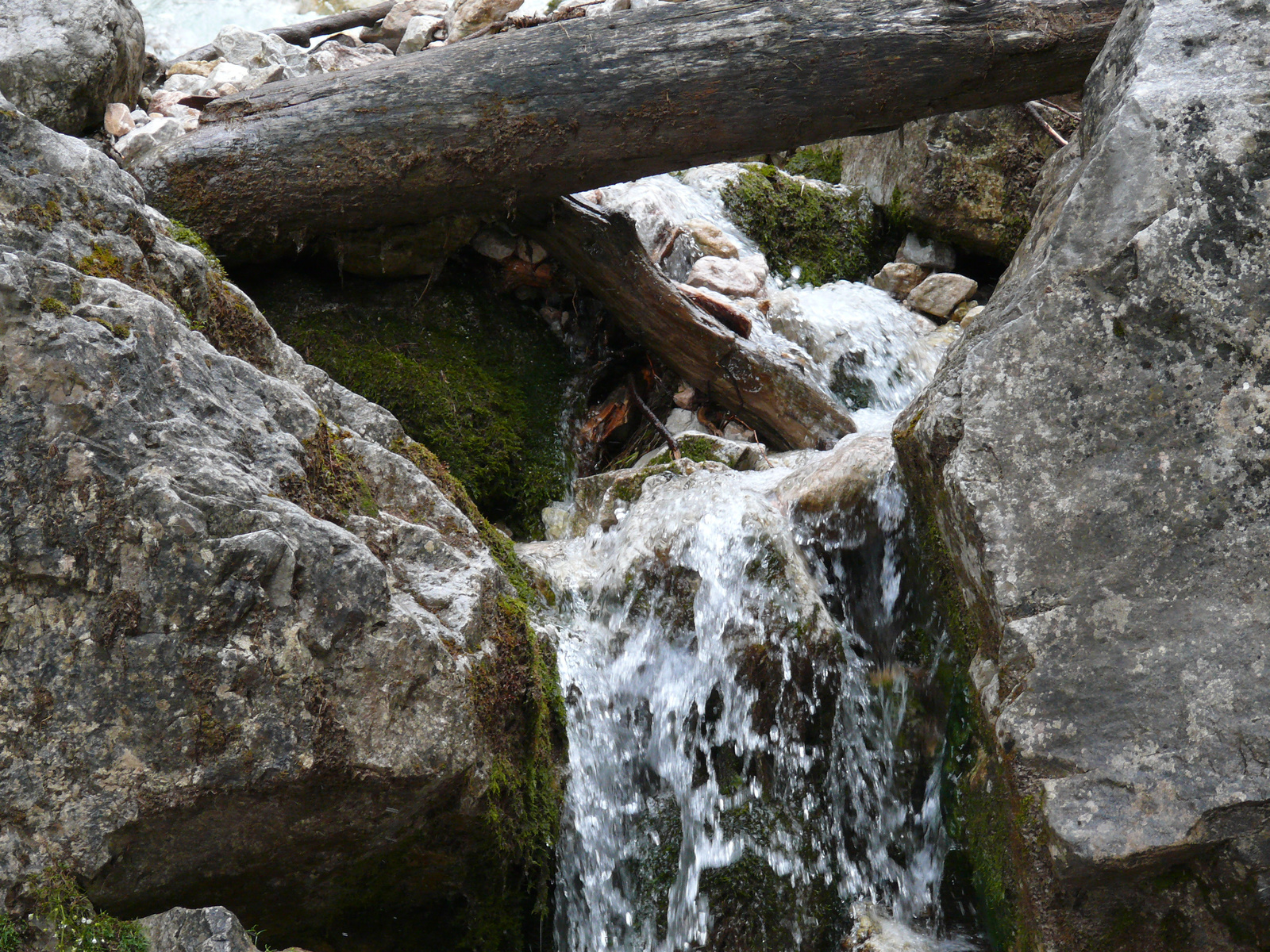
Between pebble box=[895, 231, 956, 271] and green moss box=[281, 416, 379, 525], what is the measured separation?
5.30 metres

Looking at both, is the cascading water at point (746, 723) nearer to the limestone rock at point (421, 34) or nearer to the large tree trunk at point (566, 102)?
the large tree trunk at point (566, 102)

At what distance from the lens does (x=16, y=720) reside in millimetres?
1978

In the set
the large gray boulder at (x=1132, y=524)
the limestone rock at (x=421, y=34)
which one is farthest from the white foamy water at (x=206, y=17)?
the large gray boulder at (x=1132, y=524)

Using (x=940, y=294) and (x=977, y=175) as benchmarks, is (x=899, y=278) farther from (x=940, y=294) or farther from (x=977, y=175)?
(x=977, y=175)

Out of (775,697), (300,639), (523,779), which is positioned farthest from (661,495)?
(300,639)

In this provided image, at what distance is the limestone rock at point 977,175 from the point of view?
22.7 ft

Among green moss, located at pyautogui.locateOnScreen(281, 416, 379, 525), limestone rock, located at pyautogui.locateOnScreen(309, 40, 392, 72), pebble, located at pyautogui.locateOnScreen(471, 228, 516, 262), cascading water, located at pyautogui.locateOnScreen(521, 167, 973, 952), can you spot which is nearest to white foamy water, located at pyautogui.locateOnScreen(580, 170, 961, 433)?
pebble, located at pyautogui.locateOnScreen(471, 228, 516, 262)

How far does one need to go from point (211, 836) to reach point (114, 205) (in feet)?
6.04

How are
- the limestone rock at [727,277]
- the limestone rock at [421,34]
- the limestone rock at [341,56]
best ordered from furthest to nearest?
the limestone rock at [421,34], the limestone rock at [341,56], the limestone rock at [727,277]

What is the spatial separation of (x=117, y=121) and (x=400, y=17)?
5.45 m

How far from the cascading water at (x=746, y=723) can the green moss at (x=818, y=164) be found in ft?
15.0

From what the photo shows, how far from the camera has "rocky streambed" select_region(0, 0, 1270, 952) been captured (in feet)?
6.80

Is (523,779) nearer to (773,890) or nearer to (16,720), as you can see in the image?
(773,890)

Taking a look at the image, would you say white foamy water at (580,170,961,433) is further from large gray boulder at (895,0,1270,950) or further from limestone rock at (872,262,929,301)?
large gray boulder at (895,0,1270,950)
